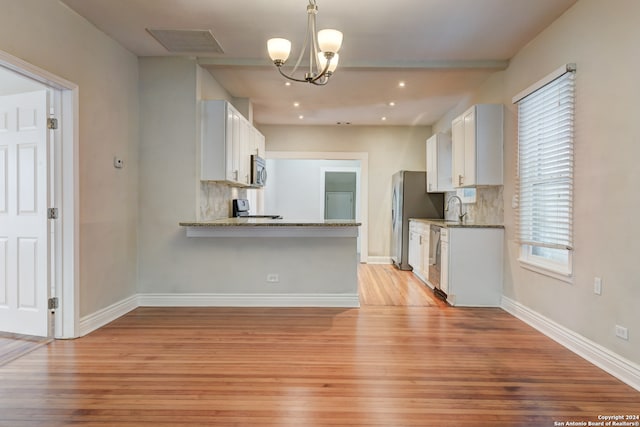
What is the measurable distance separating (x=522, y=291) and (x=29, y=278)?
4450 mm

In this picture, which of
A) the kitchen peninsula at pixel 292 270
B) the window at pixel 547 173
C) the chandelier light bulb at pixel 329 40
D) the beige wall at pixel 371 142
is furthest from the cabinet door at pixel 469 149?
the beige wall at pixel 371 142

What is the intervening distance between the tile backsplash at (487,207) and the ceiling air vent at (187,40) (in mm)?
3396

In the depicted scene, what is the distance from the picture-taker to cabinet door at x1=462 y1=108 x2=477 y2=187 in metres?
4.07

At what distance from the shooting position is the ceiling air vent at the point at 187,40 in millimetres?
3291

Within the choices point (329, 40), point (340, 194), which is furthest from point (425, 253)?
point (340, 194)

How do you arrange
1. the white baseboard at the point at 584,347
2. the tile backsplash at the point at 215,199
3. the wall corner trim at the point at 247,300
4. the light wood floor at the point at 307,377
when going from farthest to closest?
the tile backsplash at the point at 215,199, the wall corner trim at the point at 247,300, the white baseboard at the point at 584,347, the light wood floor at the point at 307,377

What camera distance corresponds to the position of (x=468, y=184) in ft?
13.9

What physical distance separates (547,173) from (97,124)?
402 centimetres

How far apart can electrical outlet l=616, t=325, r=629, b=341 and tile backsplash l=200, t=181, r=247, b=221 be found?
376 centimetres

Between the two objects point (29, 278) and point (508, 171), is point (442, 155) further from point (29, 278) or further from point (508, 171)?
point (29, 278)

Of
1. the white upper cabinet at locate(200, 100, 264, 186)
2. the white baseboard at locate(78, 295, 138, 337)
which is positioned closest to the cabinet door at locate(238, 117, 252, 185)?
the white upper cabinet at locate(200, 100, 264, 186)

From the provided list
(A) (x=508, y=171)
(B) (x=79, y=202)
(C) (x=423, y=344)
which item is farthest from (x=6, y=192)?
(A) (x=508, y=171)

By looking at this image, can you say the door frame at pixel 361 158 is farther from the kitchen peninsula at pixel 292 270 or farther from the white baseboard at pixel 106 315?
the white baseboard at pixel 106 315

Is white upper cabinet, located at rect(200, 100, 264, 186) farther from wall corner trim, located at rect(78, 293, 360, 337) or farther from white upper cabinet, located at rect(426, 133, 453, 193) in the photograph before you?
white upper cabinet, located at rect(426, 133, 453, 193)
